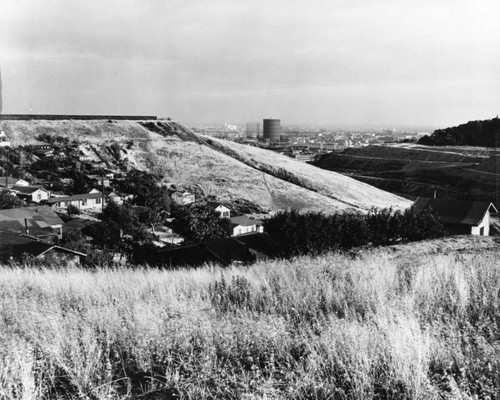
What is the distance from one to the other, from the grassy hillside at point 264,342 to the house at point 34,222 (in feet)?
104

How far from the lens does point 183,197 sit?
58.2 m

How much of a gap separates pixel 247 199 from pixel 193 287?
54270 mm

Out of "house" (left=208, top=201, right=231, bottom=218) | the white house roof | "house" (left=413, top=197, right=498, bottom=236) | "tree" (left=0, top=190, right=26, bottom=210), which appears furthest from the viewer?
"house" (left=208, top=201, right=231, bottom=218)

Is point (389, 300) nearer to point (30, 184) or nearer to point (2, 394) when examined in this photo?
point (2, 394)

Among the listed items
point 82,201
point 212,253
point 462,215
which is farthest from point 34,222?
point 462,215

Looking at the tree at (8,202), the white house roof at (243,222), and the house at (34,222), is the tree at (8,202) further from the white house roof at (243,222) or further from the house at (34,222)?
the white house roof at (243,222)

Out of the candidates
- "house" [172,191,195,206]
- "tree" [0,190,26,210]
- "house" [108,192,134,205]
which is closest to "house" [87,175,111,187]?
"house" [108,192,134,205]

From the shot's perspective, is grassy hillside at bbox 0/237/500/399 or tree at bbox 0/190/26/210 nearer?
grassy hillside at bbox 0/237/500/399

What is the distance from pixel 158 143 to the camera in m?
78.0

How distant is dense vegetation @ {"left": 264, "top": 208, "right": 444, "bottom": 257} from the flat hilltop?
2504 cm

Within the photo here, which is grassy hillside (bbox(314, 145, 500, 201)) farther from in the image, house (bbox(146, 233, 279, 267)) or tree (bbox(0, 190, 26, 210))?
tree (bbox(0, 190, 26, 210))

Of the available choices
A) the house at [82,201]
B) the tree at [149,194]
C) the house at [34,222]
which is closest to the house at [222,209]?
the tree at [149,194]

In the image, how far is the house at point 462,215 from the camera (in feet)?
125

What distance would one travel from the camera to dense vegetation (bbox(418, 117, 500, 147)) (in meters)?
130
